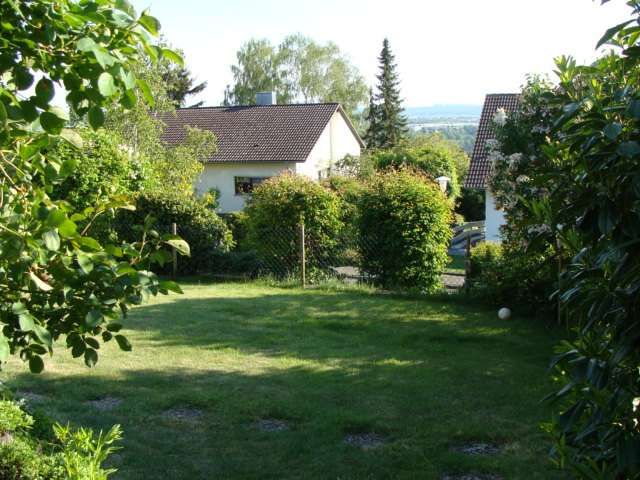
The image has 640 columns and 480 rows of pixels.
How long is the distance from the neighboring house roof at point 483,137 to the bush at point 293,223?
41.1 feet

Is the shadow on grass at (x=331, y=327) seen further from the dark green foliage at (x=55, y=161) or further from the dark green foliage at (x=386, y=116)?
the dark green foliage at (x=386, y=116)

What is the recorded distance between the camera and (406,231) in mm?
13398

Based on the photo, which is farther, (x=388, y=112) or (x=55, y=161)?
(x=388, y=112)

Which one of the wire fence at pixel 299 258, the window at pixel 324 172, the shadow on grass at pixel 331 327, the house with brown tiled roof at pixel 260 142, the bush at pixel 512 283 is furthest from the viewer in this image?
the window at pixel 324 172

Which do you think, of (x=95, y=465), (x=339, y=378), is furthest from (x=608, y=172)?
(x=339, y=378)

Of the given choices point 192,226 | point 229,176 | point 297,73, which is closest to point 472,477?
point 192,226

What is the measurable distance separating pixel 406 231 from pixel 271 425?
7.72 m

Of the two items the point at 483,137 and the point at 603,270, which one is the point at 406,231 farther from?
the point at 483,137

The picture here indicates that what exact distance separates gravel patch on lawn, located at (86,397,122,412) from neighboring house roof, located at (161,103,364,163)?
94.4 feet

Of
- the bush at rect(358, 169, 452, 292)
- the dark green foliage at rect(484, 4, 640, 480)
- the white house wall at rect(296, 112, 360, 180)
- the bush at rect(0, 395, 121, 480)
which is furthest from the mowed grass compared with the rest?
the white house wall at rect(296, 112, 360, 180)

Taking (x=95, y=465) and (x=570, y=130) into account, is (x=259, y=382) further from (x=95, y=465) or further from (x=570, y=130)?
(x=570, y=130)

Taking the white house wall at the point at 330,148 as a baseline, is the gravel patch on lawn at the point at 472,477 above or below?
below

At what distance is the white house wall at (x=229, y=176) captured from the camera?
3609 cm

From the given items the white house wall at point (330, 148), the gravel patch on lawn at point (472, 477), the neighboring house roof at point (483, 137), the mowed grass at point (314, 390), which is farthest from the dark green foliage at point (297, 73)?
the gravel patch on lawn at point (472, 477)
